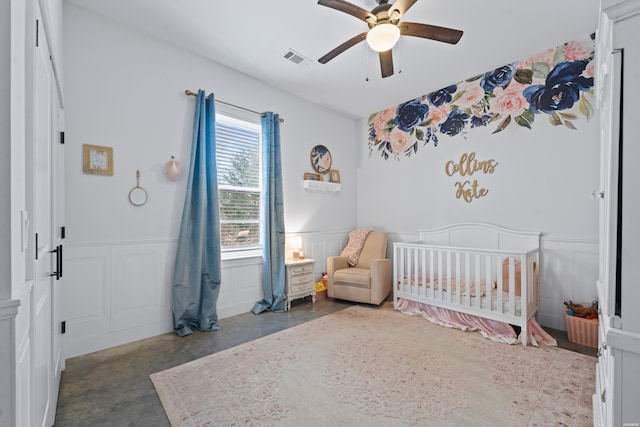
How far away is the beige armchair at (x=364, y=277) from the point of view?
3.54 m

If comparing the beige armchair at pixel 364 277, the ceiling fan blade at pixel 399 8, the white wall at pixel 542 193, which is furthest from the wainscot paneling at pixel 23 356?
the white wall at pixel 542 193

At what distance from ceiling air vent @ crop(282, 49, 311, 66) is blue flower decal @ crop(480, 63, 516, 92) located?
6.90 feet

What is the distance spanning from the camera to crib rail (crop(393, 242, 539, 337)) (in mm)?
2604

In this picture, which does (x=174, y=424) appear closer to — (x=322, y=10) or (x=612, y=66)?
(x=612, y=66)

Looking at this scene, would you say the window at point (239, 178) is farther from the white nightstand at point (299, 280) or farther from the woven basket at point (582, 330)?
the woven basket at point (582, 330)

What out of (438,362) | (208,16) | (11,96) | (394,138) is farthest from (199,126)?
(438,362)

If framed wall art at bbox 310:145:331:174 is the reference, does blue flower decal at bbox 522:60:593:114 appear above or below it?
above

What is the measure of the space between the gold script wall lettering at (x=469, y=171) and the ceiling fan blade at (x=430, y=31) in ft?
5.95

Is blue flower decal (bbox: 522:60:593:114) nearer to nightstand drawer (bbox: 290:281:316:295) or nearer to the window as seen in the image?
the window

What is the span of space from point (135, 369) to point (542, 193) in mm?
4049

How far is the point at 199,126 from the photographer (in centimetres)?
289

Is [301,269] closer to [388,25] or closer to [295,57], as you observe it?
[295,57]

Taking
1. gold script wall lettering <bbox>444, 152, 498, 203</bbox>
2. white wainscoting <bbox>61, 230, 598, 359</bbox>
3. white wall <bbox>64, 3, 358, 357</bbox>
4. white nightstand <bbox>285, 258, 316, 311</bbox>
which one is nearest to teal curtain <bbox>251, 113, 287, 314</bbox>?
white nightstand <bbox>285, 258, 316, 311</bbox>

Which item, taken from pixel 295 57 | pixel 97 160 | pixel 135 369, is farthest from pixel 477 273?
pixel 97 160
